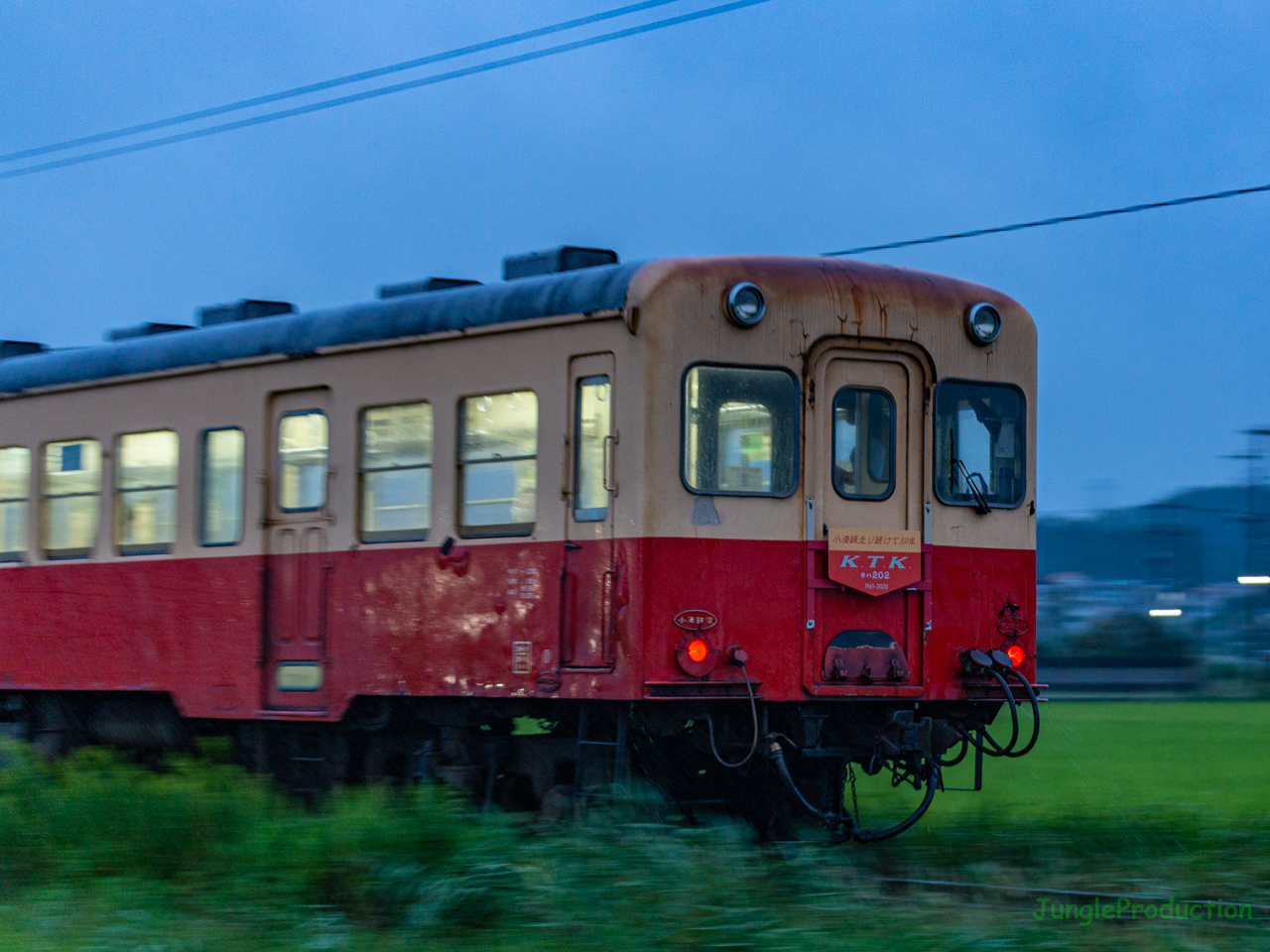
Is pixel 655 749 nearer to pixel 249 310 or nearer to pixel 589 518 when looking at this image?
pixel 589 518

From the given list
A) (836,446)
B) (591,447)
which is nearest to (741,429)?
(836,446)

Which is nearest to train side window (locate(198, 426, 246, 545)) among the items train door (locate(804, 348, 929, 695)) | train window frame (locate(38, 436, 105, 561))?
train window frame (locate(38, 436, 105, 561))

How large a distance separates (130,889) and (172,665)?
14.5 feet

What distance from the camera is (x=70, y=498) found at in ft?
41.1

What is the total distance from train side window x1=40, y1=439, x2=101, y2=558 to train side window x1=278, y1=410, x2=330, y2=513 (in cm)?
212

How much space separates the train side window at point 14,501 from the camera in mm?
12922

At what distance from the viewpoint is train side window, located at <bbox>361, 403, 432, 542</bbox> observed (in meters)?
10.0

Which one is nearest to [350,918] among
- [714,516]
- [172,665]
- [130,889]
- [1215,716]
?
[130,889]

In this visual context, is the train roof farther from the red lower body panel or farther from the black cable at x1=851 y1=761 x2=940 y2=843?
the black cable at x1=851 y1=761 x2=940 y2=843

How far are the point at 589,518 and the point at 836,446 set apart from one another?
150 cm

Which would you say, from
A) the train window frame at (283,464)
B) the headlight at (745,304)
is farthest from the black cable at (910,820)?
the train window frame at (283,464)

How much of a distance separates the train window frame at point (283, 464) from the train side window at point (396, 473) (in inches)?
12.1

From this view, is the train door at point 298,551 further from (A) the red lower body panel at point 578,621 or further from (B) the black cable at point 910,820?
(B) the black cable at point 910,820

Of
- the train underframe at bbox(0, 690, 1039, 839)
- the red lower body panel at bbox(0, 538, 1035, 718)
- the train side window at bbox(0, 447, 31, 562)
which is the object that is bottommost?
the train underframe at bbox(0, 690, 1039, 839)
